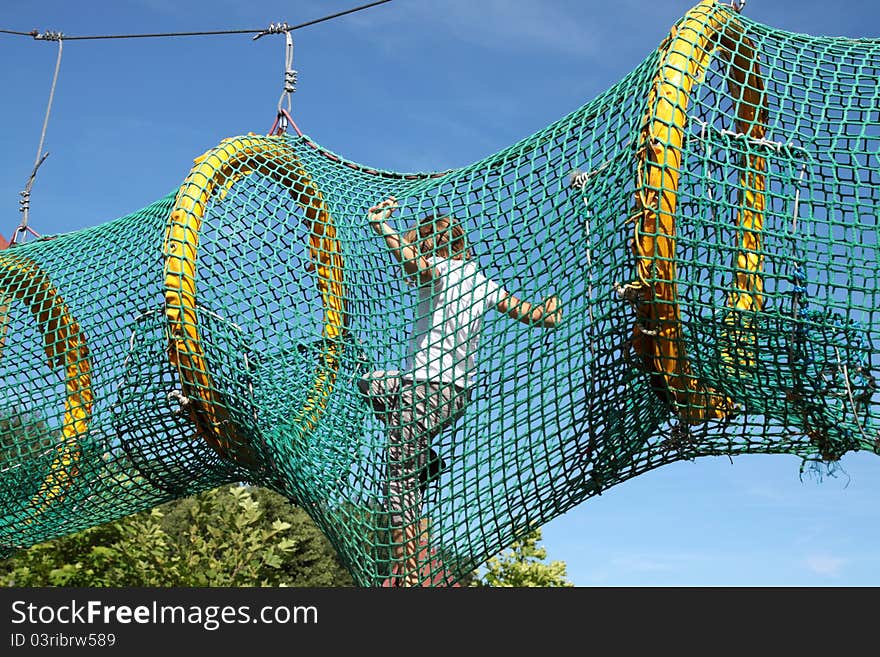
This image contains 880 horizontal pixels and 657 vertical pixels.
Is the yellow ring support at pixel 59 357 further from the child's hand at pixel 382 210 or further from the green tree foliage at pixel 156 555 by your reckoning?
the green tree foliage at pixel 156 555

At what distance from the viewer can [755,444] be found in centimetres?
293

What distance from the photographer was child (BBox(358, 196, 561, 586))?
119 inches

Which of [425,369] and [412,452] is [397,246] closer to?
[425,369]

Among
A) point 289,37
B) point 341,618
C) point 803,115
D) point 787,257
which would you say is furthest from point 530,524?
point 289,37

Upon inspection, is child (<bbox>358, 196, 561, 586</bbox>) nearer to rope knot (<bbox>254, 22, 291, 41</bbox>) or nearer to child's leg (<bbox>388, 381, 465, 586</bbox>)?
child's leg (<bbox>388, 381, 465, 586</bbox>)

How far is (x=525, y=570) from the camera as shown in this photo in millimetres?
6914

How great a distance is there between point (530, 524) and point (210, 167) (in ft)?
5.79

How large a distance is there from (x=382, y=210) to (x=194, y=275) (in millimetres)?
706

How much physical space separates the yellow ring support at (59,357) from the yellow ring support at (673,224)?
2220 mm

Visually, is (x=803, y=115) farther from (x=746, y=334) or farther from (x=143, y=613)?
(x=143, y=613)

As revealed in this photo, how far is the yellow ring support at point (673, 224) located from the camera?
8.45ft

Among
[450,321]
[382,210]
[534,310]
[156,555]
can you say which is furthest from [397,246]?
[156,555]

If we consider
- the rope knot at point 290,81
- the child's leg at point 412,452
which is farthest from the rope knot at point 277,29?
the child's leg at point 412,452

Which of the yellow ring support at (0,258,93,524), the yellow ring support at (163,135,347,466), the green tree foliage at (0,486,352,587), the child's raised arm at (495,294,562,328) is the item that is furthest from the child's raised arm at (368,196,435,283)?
the green tree foliage at (0,486,352,587)
